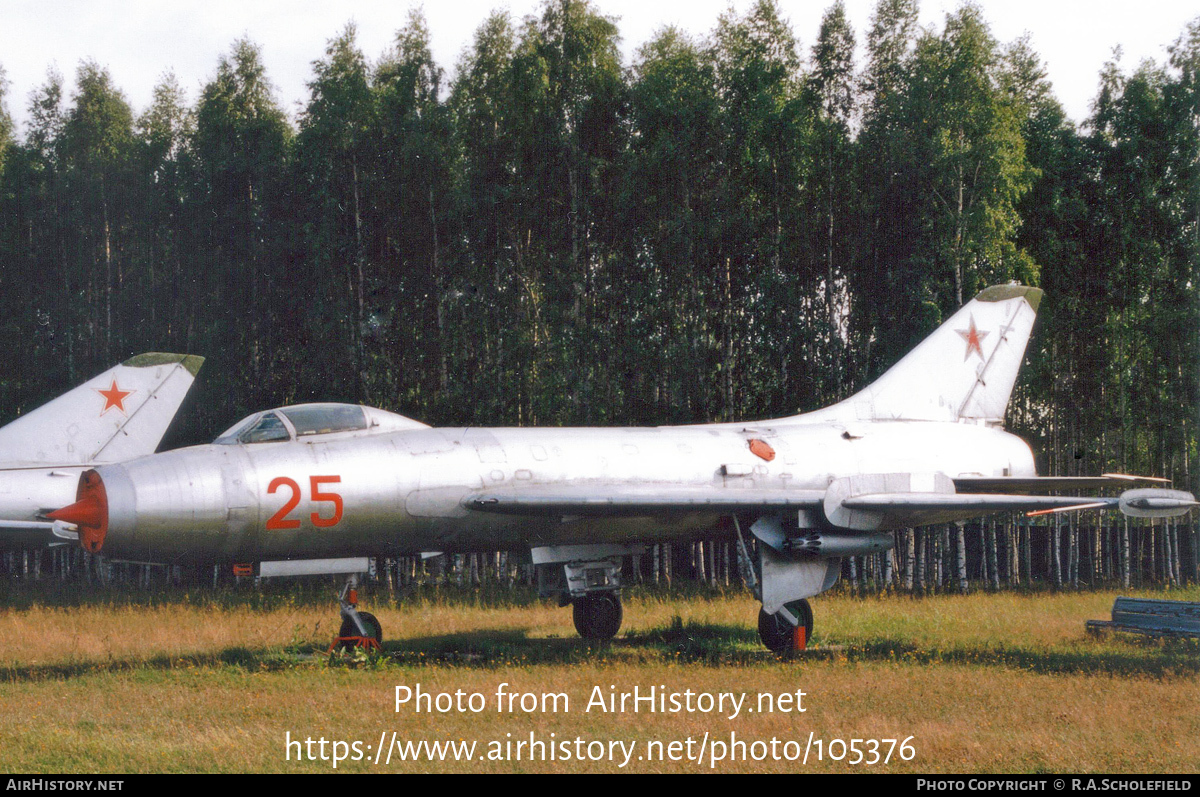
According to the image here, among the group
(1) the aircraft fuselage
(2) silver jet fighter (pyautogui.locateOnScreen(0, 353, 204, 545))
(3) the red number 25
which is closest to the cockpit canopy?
(1) the aircraft fuselage

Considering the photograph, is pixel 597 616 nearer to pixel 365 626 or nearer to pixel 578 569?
pixel 578 569

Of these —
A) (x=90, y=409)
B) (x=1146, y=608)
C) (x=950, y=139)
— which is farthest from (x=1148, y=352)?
(x=90, y=409)

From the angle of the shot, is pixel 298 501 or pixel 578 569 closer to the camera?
pixel 298 501

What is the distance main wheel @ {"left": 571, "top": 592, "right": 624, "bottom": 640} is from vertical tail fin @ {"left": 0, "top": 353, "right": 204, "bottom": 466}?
9.68 metres

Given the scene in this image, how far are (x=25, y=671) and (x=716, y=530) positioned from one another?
369 inches

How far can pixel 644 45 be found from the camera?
2880 centimetres

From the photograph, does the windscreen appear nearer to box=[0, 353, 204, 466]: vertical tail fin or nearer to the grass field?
the grass field

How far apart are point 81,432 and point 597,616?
11206mm

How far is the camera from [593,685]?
37.4ft

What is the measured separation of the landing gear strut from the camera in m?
13.2

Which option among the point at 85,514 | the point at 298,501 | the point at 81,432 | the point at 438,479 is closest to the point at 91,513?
the point at 85,514

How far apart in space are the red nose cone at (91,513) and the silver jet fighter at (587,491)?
0.02m

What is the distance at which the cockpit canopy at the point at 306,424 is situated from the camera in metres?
12.6

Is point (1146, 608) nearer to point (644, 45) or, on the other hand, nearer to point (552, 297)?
point (552, 297)
